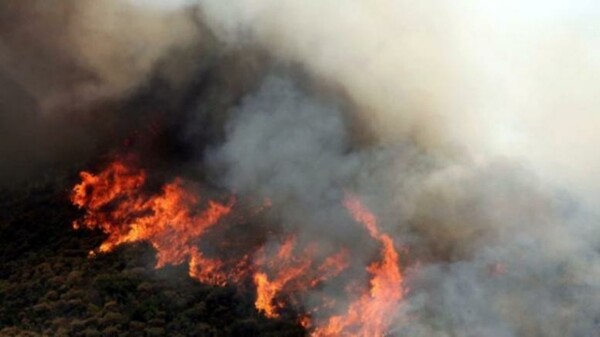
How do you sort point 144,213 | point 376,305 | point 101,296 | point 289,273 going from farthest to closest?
point 144,213 < point 289,273 < point 101,296 < point 376,305

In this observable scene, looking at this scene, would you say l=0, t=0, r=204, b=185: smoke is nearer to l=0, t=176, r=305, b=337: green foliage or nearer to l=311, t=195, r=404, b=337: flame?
l=0, t=176, r=305, b=337: green foliage

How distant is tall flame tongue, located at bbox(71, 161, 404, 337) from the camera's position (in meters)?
28.3

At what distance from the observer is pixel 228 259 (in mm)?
31203

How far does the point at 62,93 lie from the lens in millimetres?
42125

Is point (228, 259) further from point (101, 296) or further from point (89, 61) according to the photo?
point (89, 61)

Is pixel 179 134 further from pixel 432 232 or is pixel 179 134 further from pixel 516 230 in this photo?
pixel 516 230

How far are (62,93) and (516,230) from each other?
966 inches

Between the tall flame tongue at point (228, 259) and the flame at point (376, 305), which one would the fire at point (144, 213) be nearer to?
the tall flame tongue at point (228, 259)

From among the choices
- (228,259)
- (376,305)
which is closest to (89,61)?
(228,259)

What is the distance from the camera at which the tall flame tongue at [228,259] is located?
28328 millimetres

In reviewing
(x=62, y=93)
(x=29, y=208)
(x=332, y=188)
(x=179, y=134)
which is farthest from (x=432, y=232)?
(x=62, y=93)

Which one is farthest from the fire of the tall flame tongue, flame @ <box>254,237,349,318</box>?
flame @ <box>254,237,349,318</box>

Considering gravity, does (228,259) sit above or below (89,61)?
below

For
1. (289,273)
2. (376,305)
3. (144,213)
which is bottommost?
(376,305)
